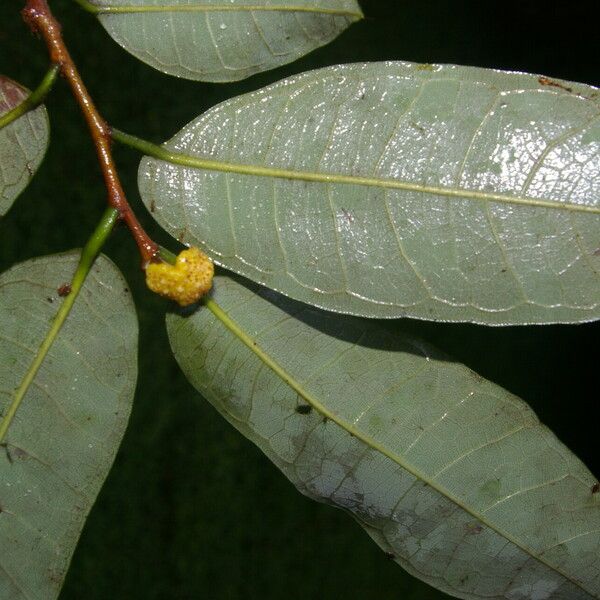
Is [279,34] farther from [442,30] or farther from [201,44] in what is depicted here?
[442,30]

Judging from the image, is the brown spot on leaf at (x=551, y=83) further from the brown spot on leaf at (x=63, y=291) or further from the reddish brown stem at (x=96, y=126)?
the brown spot on leaf at (x=63, y=291)

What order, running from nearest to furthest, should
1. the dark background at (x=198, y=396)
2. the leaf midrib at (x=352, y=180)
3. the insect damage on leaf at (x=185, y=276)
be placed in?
1. the leaf midrib at (x=352, y=180)
2. the insect damage on leaf at (x=185, y=276)
3. the dark background at (x=198, y=396)

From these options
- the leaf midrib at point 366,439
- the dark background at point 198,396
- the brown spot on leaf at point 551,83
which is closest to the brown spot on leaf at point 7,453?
the leaf midrib at point 366,439

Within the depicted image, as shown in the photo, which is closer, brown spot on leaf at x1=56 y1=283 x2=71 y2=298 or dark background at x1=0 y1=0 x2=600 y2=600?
brown spot on leaf at x1=56 y1=283 x2=71 y2=298

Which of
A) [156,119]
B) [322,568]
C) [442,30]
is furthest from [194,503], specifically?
[442,30]

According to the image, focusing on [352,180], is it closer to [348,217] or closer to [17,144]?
[348,217]

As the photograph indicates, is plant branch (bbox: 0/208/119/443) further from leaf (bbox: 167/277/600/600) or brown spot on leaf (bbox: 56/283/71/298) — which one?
leaf (bbox: 167/277/600/600)

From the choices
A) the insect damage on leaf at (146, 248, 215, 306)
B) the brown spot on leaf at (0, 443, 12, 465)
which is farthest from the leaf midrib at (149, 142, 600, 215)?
the brown spot on leaf at (0, 443, 12, 465)
